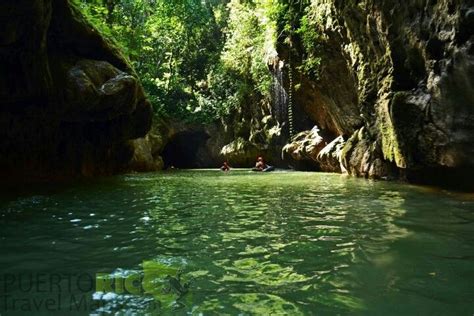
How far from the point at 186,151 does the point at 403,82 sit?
29430mm

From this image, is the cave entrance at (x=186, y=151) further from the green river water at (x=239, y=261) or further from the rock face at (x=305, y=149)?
the green river water at (x=239, y=261)

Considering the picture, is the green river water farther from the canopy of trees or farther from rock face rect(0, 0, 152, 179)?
the canopy of trees

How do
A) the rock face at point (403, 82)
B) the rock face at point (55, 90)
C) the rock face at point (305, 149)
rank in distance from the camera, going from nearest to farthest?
the rock face at point (403, 82) → the rock face at point (55, 90) → the rock face at point (305, 149)

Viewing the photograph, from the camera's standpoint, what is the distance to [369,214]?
709 cm

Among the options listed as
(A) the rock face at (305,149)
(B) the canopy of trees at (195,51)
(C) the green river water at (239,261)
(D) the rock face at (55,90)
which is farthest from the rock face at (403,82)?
(D) the rock face at (55,90)

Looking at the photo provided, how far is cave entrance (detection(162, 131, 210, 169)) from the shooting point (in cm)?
3850

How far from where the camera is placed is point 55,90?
12680 mm

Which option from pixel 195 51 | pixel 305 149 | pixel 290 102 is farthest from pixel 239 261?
pixel 195 51

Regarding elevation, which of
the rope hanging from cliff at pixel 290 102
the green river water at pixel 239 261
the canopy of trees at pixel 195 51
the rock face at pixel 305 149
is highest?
the canopy of trees at pixel 195 51

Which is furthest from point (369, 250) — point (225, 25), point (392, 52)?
point (225, 25)

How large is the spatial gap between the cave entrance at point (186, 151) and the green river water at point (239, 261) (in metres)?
30.7

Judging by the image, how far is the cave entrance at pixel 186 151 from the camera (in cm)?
3850

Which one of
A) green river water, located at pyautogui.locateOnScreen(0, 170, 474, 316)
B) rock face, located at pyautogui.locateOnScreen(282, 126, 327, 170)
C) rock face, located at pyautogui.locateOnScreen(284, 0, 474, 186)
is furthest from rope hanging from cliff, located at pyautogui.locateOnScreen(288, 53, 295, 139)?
green river water, located at pyautogui.locateOnScreen(0, 170, 474, 316)

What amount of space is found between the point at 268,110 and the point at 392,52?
17.6 metres
